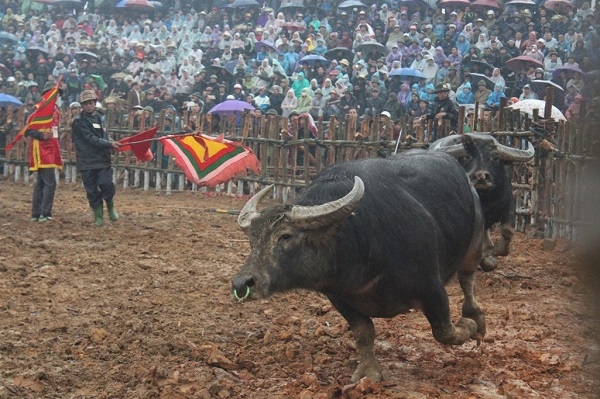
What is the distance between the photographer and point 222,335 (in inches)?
241

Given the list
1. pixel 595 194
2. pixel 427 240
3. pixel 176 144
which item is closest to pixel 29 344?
pixel 427 240

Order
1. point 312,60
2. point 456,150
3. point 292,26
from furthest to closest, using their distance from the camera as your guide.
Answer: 1. point 292,26
2. point 312,60
3. point 456,150

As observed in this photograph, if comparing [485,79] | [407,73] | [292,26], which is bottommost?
[485,79]

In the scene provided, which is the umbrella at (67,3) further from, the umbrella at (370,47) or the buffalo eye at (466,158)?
the buffalo eye at (466,158)

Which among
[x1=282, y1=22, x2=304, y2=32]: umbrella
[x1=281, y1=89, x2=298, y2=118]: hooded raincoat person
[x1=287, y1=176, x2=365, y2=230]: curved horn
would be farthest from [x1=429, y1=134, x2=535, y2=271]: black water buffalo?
[x1=282, y1=22, x2=304, y2=32]: umbrella

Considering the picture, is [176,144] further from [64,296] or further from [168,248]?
[64,296]

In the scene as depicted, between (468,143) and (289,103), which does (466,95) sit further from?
(468,143)

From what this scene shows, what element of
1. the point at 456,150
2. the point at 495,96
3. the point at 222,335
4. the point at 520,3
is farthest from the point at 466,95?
the point at 222,335


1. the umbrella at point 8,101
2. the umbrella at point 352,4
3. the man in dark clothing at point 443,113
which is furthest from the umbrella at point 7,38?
the man in dark clothing at point 443,113

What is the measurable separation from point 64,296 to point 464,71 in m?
11.3

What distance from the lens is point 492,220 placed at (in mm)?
8531

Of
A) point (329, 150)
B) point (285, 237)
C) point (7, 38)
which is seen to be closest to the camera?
point (285, 237)

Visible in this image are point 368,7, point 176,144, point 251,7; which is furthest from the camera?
point 251,7

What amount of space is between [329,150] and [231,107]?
3709 mm
